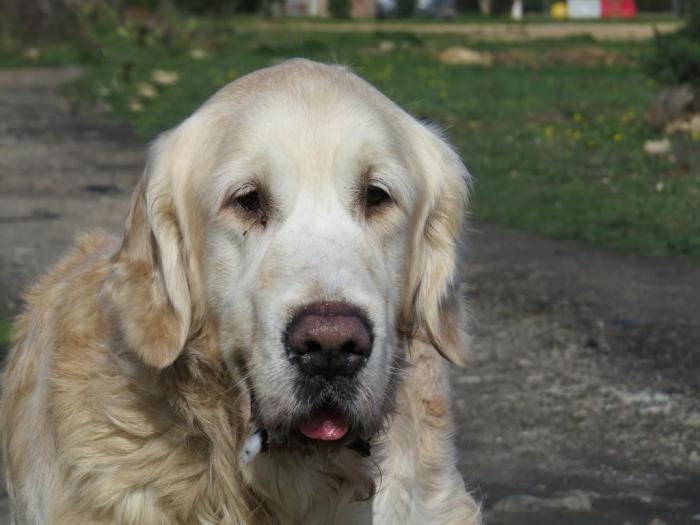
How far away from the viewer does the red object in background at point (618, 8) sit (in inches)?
2913

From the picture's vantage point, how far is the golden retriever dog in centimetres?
347

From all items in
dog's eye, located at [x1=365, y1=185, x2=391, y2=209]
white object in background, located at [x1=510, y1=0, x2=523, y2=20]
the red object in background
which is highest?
dog's eye, located at [x1=365, y1=185, x2=391, y2=209]

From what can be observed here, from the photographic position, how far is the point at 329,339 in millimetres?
3229

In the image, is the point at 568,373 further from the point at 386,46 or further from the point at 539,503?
the point at 386,46

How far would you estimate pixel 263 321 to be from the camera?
133 inches

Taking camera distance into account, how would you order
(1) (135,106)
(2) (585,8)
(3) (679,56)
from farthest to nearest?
(2) (585,8) < (1) (135,106) < (3) (679,56)

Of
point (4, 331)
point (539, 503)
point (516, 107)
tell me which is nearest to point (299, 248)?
point (539, 503)

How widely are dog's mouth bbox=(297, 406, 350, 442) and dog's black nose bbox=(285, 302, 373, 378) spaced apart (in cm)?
14

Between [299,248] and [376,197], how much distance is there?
1.07 feet

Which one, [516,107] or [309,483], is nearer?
[309,483]

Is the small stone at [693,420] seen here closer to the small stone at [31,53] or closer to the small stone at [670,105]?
the small stone at [670,105]

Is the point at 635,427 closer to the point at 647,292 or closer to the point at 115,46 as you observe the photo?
the point at 647,292

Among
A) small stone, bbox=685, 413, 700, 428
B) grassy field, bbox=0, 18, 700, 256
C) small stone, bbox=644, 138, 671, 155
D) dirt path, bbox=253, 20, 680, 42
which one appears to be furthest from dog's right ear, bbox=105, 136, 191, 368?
dirt path, bbox=253, 20, 680, 42

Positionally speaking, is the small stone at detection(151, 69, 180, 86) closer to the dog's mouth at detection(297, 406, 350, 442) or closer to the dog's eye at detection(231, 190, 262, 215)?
the dog's eye at detection(231, 190, 262, 215)
